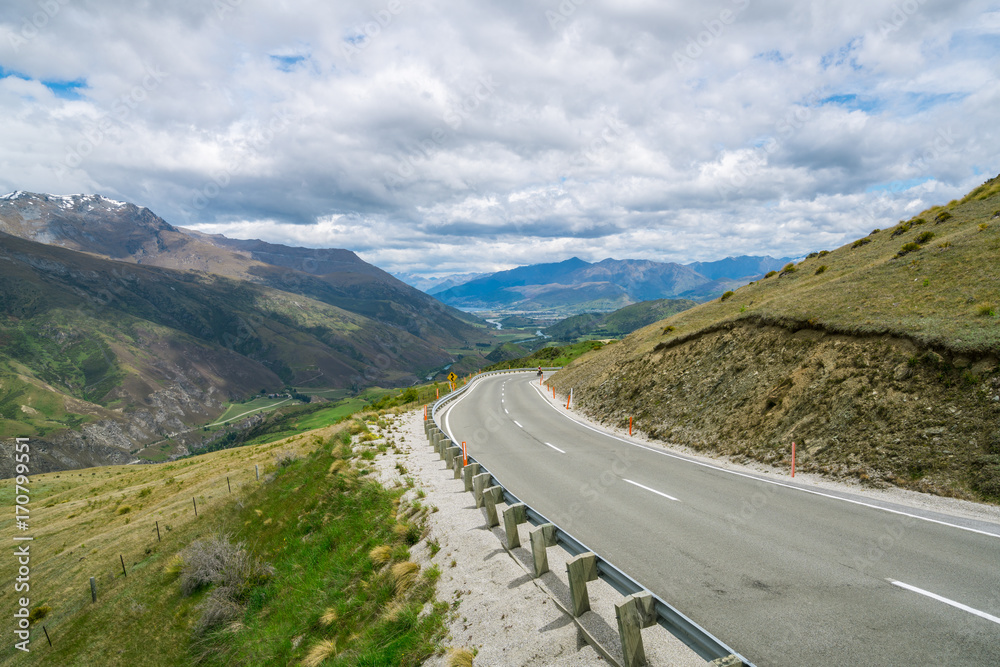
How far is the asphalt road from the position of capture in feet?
17.8

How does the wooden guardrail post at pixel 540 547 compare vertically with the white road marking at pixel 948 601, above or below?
above

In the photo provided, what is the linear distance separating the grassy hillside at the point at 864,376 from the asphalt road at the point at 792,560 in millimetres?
2397

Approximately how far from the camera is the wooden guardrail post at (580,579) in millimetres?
5852

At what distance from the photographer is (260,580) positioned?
1302 cm

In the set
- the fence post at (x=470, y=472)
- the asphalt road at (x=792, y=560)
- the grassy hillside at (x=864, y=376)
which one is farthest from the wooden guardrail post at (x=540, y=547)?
the grassy hillside at (x=864, y=376)

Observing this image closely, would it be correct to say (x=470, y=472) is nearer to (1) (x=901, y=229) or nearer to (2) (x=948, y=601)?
(2) (x=948, y=601)


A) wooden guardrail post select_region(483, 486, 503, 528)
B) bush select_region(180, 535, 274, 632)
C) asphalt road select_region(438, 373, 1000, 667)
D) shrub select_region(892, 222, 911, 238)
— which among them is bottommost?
bush select_region(180, 535, 274, 632)

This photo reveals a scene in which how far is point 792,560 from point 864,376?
10.2 meters

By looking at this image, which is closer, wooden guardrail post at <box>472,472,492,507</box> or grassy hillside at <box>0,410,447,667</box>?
grassy hillside at <box>0,410,447,667</box>

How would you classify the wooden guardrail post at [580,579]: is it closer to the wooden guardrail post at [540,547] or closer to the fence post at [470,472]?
the wooden guardrail post at [540,547]

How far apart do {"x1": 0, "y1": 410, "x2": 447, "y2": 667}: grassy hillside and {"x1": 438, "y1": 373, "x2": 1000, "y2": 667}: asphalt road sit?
3784 millimetres
